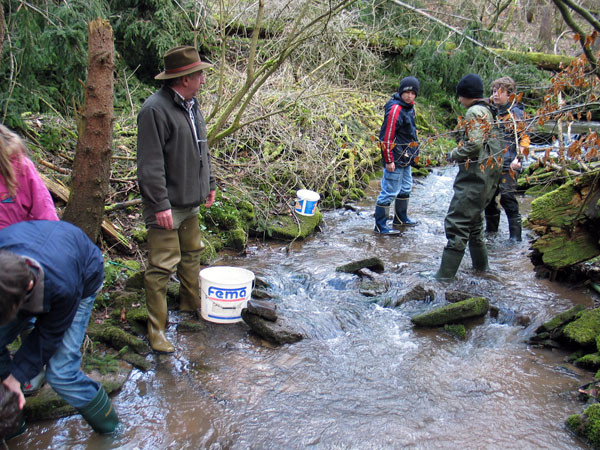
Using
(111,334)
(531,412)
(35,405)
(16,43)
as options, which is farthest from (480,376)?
(16,43)

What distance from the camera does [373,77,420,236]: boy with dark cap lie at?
7.30 m

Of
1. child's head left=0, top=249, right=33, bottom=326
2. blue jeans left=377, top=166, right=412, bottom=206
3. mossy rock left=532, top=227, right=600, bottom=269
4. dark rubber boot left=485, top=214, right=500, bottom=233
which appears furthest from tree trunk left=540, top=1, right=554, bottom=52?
child's head left=0, top=249, right=33, bottom=326

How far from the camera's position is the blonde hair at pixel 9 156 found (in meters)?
2.83

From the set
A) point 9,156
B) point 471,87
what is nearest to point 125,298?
point 9,156

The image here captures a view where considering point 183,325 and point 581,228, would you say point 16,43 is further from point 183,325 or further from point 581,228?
point 581,228

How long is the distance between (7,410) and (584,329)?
4.51 meters

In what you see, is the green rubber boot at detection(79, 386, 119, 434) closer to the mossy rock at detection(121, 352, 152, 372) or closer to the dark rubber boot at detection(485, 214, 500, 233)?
the mossy rock at detection(121, 352, 152, 372)

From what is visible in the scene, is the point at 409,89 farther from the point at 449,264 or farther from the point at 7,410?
the point at 7,410

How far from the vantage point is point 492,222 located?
25.2 ft

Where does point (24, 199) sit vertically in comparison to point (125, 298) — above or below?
above

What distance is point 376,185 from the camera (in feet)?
35.3

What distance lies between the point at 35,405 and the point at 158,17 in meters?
7.55

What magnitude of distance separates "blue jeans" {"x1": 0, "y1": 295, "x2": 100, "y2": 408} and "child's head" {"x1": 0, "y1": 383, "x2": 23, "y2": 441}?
0.31 m

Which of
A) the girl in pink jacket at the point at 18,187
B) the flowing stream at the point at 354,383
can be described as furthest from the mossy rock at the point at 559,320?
the girl in pink jacket at the point at 18,187
